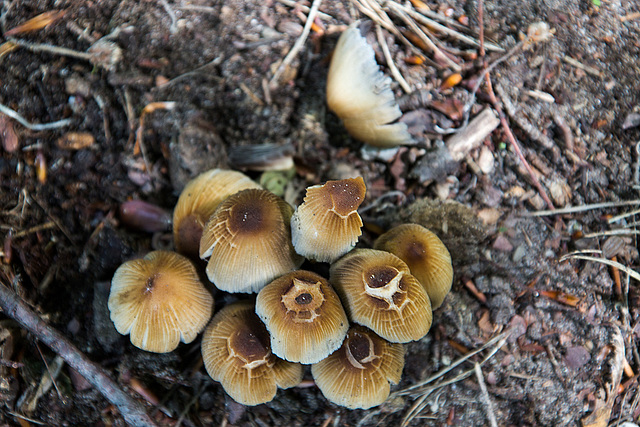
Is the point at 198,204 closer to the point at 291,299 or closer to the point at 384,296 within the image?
the point at 291,299

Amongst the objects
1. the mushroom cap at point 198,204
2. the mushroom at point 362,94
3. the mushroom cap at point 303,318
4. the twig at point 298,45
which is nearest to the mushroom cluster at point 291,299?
the mushroom cap at point 303,318

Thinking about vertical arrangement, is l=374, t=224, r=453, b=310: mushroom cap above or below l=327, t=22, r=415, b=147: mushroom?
below

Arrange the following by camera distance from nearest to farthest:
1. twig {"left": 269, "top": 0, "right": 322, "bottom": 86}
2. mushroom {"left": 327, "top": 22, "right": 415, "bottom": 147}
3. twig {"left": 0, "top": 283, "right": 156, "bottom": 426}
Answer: twig {"left": 0, "top": 283, "right": 156, "bottom": 426}, mushroom {"left": 327, "top": 22, "right": 415, "bottom": 147}, twig {"left": 269, "top": 0, "right": 322, "bottom": 86}

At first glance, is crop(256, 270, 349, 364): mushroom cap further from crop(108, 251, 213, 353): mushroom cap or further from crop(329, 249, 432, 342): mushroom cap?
crop(108, 251, 213, 353): mushroom cap

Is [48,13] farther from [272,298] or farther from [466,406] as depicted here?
[466,406]

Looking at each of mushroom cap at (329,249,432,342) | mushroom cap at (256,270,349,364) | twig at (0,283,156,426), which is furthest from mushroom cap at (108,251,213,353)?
mushroom cap at (329,249,432,342)

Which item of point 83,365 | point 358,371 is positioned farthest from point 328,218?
point 83,365

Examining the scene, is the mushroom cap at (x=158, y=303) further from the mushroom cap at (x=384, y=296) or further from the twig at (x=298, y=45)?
the twig at (x=298, y=45)
